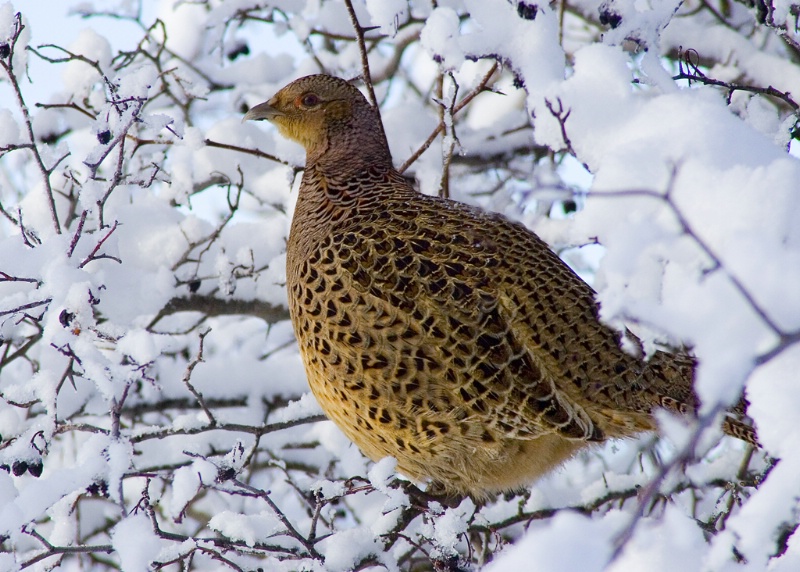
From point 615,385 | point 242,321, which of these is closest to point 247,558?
point 615,385

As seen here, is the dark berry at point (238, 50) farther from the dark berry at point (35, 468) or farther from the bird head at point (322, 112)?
the dark berry at point (35, 468)

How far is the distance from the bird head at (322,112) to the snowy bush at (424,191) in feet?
0.63

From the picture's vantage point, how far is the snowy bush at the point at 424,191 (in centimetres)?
165

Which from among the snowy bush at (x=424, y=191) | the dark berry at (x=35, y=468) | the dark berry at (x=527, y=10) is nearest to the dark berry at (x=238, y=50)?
the snowy bush at (x=424, y=191)

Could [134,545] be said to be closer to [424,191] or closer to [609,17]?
[609,17]

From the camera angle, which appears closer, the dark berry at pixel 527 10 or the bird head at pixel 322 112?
the dark berry at pixel 527 10

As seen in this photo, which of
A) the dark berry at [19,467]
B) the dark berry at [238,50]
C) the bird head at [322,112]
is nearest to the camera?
the dark berry at [19,467]

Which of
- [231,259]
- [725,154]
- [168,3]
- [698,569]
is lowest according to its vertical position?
Answer: [698,569]

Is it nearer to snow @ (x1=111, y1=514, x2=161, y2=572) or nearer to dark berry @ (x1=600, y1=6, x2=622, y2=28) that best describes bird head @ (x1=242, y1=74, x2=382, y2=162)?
dark berry @ (x1=600, y1=6, x2=622, y2=28)

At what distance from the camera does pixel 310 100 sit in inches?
175

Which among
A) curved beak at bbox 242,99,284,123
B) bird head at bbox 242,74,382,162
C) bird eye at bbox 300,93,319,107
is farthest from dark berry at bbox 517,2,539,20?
curved beak at bbox 242,99,284,123

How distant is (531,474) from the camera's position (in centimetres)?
347

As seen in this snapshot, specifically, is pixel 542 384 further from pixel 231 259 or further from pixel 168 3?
→ pixel 168 3

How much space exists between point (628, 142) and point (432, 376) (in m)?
1.35
